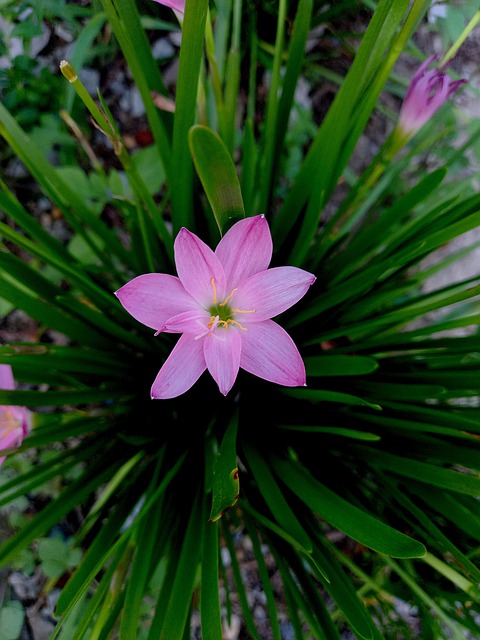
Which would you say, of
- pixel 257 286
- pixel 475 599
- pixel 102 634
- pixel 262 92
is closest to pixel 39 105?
pixel 262 92

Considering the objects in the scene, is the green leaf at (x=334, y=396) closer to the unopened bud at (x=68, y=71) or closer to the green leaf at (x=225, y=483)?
the green leaf at (x=225, y=483)

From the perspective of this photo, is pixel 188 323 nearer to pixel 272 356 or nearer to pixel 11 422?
pixel 272 356

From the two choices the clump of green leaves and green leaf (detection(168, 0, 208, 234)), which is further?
the clump of green leaves

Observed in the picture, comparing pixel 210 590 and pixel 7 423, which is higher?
pixel 7 423

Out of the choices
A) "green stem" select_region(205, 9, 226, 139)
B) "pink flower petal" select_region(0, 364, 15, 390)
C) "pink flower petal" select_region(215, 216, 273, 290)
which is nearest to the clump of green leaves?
"green stem" select_region(205, 9, 226, 139)

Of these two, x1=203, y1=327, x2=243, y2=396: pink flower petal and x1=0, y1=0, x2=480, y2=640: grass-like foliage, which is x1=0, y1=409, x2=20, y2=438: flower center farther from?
x1=203, y1=327, x2=243, y2=396: pink flower petal

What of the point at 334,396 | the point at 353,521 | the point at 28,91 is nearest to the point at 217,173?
the point at 334,396

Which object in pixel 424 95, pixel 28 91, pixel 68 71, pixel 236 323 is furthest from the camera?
pixel 28 91

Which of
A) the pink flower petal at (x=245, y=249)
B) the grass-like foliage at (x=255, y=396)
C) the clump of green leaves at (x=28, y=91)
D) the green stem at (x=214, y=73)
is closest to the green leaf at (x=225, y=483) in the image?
the grass-like foliage at (x=255, y=396)
